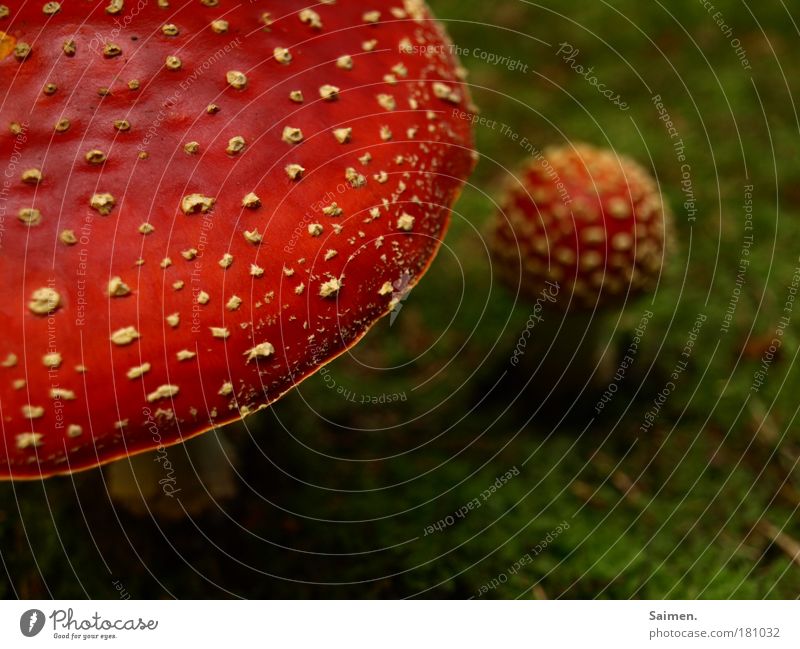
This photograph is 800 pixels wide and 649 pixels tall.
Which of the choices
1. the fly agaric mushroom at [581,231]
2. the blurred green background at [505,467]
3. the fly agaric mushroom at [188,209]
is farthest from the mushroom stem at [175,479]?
the fly agaric mushroom at [581,231]

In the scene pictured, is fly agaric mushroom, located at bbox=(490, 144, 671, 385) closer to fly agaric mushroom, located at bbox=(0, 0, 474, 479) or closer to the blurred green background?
the blurred green background

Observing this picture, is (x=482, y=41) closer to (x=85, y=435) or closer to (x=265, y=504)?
(x=265, y=504)

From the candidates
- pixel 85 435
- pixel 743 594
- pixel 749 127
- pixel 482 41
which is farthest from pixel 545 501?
pixel 482 41

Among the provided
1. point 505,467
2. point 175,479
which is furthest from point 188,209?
point 505,467

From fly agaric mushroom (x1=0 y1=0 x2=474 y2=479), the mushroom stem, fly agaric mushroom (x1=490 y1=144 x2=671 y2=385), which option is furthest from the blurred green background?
fly agaric mushroom (x1=0 y1=0 x2=474 y2=479)

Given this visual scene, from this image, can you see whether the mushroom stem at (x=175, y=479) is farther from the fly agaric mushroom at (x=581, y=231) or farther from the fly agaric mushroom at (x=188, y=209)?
the fly agaric mushroom at (x=581, y=231)

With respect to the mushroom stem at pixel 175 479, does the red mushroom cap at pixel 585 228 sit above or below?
above
